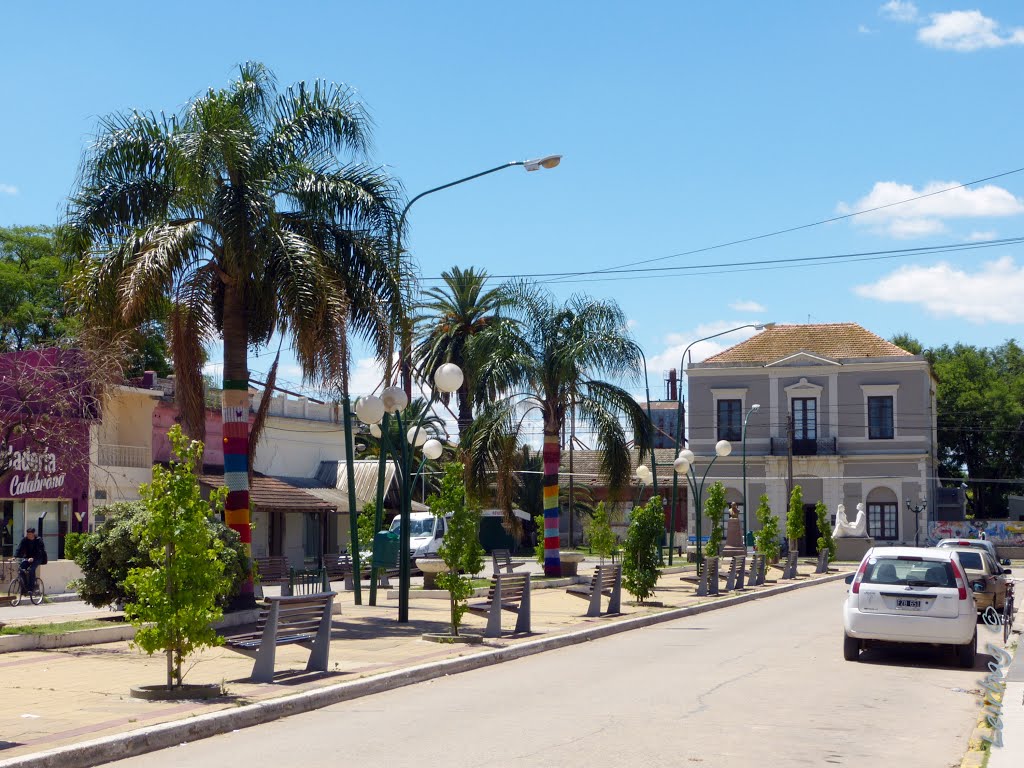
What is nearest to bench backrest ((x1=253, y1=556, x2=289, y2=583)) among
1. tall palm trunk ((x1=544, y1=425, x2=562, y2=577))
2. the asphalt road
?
tall palm trunk ((x1=544, y1=425, x2=562, y2=577))

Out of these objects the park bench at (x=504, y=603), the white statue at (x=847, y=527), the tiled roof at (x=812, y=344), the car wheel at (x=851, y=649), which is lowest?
the white statue at (x=847, y=527)

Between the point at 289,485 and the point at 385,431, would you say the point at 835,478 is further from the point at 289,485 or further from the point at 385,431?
the point at 385,431

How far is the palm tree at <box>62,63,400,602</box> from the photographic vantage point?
1955cm

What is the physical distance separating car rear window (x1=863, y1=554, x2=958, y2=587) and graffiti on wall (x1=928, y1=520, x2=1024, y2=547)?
47563 mm

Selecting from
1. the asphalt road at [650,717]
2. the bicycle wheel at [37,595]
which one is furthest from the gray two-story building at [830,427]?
the asphalt road at [650,717]

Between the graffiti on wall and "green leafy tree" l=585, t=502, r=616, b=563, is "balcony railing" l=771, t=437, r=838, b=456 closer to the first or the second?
the graffiti on wall

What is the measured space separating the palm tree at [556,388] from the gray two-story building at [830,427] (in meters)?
29.1

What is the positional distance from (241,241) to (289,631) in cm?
832

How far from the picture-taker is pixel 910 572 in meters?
16.0

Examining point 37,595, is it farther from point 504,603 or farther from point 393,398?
point 504,603

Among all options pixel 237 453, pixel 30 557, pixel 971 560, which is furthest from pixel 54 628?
pixel 971 560

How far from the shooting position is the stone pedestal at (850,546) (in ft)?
179

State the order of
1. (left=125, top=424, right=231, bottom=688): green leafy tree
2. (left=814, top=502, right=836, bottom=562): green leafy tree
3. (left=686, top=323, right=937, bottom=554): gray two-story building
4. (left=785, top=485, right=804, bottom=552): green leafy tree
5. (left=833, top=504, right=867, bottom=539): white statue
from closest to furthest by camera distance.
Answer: (left=125, top=424, right=231, bottom=688): green leafy tree, (left=785, top=485, right=804, bottom=552): green leafy tree, (left=814, top=502, right=836, bottom=562): green leafy tree, (left=833, top=504, right=867, bottom=539): white statue, (left=686, top=323, right=937, bottom=554): gray two-story building

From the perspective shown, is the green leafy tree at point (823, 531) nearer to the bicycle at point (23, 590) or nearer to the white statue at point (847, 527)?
the white statue at point (847, 527)
